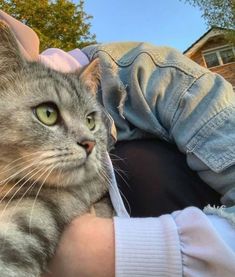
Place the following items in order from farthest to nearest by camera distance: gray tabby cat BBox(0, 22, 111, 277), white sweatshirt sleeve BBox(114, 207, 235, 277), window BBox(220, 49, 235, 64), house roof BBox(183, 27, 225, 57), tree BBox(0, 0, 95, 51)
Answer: window BBox(220, 49, 235, 64), house roof BBox(183, 27, 225, 57), tree BBox(0, 0, 95, 51), white sweatshirt sleeve BBox(114, 207, 235, 277), gray tabby cat BBox(0, 22, 111, 277)

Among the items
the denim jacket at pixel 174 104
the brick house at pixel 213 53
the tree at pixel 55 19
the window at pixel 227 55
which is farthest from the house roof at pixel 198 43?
the denim jacket at pixel 174 104

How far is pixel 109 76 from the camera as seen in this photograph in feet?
6.04

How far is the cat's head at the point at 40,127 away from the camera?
1335mm

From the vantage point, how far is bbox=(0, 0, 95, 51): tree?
41.3ft

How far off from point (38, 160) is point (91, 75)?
630mm

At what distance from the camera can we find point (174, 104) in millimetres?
1732

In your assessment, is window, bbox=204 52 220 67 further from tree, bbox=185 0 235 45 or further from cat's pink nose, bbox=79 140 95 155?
cat's pink nose, bbox=79 140 95 155

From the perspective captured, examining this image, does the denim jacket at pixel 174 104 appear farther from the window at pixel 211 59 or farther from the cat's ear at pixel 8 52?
the window at pixel 211 59

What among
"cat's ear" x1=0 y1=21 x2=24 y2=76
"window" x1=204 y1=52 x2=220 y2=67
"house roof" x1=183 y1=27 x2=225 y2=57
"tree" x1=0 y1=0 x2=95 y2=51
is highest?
"cat's ear" x1=0 y1=21 x2=24 y2=76

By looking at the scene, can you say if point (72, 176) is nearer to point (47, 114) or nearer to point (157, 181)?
point (47, 114)

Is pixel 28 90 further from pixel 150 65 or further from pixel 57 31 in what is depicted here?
pixel 57 31

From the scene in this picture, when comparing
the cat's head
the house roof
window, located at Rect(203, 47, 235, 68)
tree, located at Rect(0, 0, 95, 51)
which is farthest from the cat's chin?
window, located at Rect(203, 47, 235, 68)

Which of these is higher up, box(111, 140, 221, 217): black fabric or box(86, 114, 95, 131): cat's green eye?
box(86, 114, 95, 131): cat's green eye

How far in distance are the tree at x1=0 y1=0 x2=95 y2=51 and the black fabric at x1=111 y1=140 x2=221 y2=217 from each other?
10.6 meters
